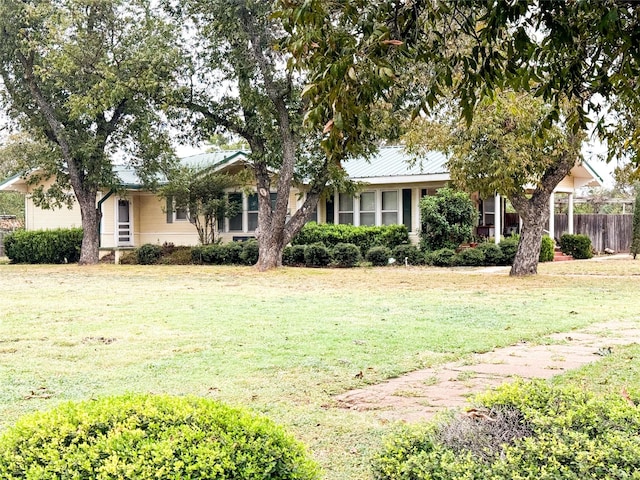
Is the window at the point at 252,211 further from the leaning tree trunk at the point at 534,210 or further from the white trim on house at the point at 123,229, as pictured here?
the leaning tree trunk at the point at 534,210

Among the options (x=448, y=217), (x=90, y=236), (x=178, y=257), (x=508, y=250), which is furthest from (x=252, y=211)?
(x=508, y=250)

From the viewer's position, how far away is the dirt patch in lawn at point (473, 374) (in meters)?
5.32

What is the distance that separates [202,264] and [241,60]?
29.6ft

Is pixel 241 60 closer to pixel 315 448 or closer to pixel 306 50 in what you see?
pixel 306 50

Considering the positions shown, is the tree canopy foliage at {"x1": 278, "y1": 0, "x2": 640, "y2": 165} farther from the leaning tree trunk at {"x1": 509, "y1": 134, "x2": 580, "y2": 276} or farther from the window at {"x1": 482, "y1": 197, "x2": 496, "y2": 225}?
the window at {"x1": 482, "y1": 197, "x2": 496, "y2": 225}

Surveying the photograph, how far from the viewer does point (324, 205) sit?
28156mm

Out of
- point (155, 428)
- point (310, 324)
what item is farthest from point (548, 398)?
point (310, 324)

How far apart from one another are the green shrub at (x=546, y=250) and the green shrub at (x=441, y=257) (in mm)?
3550

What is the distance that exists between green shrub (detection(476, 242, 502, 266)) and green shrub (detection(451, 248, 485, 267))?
0.81 feet

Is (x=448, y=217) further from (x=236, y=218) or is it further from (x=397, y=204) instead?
(x=236, y=218)

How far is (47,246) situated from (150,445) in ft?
90.8

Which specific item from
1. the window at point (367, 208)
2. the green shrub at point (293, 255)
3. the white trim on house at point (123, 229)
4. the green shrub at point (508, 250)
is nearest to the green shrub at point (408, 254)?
the green shrub at point (508, 250)

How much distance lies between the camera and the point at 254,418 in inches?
121

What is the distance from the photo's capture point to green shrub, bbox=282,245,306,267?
24.3 metres
